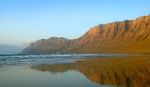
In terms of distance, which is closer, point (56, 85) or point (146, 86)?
point (146, 86)

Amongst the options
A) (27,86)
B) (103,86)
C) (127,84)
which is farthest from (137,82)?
(27,86)

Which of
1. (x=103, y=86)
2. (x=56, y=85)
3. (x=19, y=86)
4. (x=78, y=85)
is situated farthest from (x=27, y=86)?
(x=103, y=86)

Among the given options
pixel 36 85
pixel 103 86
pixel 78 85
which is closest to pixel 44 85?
pixel 36 85

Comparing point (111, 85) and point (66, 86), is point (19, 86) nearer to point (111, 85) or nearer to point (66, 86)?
point (66, 86)

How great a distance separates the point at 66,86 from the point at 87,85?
68.1 inches

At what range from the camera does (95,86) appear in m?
25.5

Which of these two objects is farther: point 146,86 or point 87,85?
point 87,85

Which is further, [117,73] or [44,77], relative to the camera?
[117,73]

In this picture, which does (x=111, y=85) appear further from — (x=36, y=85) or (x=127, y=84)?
(x=36, y=85)

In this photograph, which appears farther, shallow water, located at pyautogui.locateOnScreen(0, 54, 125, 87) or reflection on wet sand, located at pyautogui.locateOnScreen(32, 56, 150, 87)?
reflection on wet sand, located at pyautogui.locateOnScreen(32, 56, 150, 87)

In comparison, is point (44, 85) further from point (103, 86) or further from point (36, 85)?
point (103, 86)

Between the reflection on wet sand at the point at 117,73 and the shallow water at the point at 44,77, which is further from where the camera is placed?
the reflection on wet sand at the point at 117,73

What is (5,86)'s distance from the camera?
25.8 meters

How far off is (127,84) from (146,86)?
1.74 m
